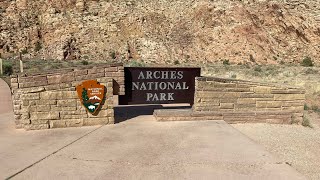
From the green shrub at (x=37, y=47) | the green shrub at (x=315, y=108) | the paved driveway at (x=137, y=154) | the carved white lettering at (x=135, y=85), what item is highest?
the green shrub at (x=37, y=47)

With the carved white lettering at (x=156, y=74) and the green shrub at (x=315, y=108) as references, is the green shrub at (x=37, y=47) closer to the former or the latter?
the carved white lettering at (x=156, y=74)

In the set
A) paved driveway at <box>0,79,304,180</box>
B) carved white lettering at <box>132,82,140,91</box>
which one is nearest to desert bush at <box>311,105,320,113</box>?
paved driveway at <box>0,79,304,180</box>

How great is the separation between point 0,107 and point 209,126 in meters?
7.17

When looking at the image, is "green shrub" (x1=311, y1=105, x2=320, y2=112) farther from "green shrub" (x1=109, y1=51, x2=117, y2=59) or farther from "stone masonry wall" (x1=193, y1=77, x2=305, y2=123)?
"green shrub" (x1=109, y1=51, x2=117, y2=59)

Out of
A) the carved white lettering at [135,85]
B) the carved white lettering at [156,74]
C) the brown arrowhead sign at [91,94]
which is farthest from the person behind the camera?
the carved white lettering at [156,74]

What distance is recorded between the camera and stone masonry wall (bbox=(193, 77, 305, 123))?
277 inches

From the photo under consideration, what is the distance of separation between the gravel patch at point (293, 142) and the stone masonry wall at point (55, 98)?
368cm

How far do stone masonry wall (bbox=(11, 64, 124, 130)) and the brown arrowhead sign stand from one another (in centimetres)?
10

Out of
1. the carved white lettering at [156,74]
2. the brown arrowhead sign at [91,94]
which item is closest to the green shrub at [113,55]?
the carved white lettering at [156,74]

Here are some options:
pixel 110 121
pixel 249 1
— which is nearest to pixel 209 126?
pixel 110 121

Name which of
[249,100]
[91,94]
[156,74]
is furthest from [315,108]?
[91,94]

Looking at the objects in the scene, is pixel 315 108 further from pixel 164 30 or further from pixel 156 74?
pixel 164 30

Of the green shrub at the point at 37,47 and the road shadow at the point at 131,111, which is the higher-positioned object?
the green shrub at the point at 37,47

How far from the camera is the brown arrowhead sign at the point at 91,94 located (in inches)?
249
